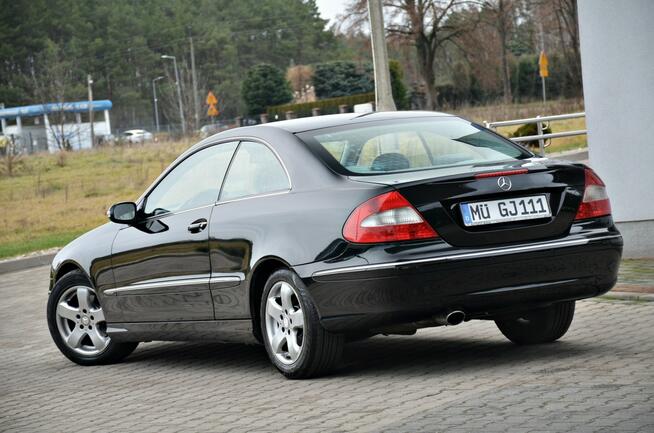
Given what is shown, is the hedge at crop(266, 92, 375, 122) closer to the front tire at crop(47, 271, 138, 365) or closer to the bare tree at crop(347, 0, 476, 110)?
the bare tree at crop(347, 0, 476, 110)

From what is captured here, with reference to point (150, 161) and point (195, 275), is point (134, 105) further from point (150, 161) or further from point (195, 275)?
point (195, 275)

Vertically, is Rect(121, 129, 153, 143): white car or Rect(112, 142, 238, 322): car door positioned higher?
Rect(121, 129, 153, 143): white car

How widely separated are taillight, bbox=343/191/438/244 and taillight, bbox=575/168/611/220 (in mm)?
947

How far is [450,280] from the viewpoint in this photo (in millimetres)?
6508

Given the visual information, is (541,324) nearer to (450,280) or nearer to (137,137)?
(450,280)

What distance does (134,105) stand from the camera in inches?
5290

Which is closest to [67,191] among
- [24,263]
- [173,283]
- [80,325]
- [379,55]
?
[379,55]

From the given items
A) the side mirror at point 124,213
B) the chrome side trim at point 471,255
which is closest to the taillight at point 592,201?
the chrome side trim at point 471,255

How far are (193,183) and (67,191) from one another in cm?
2760

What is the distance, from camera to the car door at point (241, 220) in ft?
23.9

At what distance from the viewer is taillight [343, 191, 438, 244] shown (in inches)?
256

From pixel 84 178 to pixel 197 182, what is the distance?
109 ft

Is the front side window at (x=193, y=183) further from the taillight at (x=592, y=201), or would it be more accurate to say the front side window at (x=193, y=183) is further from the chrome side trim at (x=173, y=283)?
the taillight at (x=592, y=201)

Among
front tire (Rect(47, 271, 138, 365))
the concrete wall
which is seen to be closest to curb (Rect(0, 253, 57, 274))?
front tire (Rect(47, 271, 138, 365))
